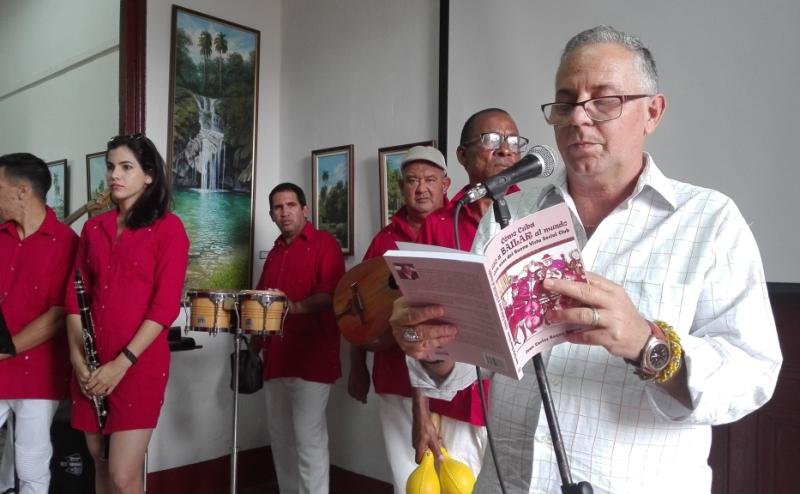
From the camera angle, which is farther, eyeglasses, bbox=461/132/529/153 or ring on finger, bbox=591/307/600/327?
eyeglasses, bbox=461/132/529/153

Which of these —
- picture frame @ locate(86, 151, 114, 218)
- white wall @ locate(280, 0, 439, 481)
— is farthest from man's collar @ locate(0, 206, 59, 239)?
white wall @ locate(280, 0, 439, 481)

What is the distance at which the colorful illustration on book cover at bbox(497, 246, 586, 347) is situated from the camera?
99cm

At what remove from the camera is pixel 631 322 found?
0.99 meters

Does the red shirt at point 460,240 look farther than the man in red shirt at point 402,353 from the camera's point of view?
No

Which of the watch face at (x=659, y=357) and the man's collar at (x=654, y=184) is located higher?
the man's collar at (x=654, y=184)

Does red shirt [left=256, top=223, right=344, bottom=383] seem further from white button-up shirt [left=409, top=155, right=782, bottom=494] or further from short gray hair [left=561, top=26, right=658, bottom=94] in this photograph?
short gray hair [left=561, top=26, right=658, bottom=94]

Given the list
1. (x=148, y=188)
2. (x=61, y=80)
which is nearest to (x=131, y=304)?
(x=148, y=188)

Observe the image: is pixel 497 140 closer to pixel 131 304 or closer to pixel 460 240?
pixel 460 240

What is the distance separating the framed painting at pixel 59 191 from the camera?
4.61m

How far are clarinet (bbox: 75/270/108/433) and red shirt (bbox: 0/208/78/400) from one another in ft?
1.42

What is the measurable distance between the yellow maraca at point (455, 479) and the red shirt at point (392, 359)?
0.81m

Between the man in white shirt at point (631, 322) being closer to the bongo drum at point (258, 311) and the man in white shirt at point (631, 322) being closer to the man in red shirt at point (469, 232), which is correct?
the man in red shirt at point (469, 232)

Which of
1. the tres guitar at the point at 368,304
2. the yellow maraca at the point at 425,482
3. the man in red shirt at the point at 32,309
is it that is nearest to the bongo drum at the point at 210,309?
the tres guitar at the point at 368,304

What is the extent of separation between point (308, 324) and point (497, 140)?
5.44 ft
